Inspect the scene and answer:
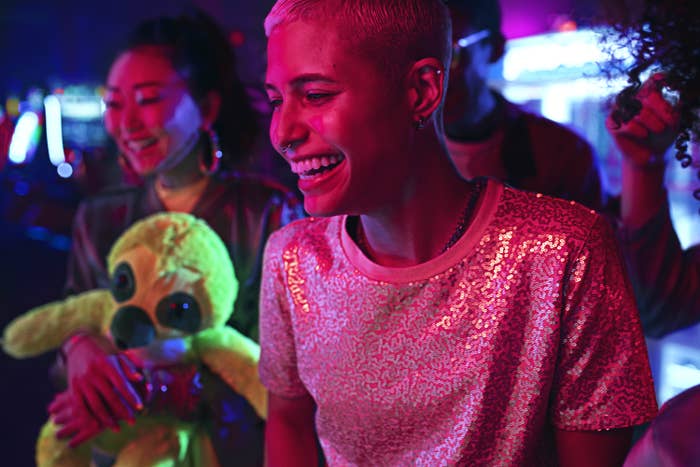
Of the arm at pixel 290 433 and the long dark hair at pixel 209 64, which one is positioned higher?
the long dark hair at pixel 209 64

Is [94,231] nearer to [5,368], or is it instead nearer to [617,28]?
[617,28]

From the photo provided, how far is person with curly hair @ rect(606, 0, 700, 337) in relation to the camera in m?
0.92

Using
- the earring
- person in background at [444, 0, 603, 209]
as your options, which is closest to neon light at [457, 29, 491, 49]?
person in background at [444, 0, 603, 209]

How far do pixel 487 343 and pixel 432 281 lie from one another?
0.33 ft

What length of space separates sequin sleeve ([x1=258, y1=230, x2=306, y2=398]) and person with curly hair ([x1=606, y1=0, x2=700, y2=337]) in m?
0.59

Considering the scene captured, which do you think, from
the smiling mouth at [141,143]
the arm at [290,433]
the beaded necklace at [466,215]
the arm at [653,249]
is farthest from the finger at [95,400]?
the arm at [653,249]

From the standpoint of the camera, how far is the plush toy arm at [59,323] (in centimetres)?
148

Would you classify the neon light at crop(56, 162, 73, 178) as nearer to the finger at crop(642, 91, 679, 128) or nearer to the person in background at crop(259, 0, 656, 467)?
the person in background at crop(259, 0, 656, 467)

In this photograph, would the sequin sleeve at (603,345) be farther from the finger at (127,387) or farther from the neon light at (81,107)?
the neon light at (81,107)

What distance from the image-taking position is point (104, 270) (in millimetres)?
1644

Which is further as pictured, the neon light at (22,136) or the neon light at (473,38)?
the neon light at (22,136)

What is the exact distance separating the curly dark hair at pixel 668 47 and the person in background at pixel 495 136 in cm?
34

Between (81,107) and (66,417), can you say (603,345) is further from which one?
(81,107)

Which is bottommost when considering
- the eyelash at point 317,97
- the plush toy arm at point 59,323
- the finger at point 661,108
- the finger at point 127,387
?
the finger at point 127,387
